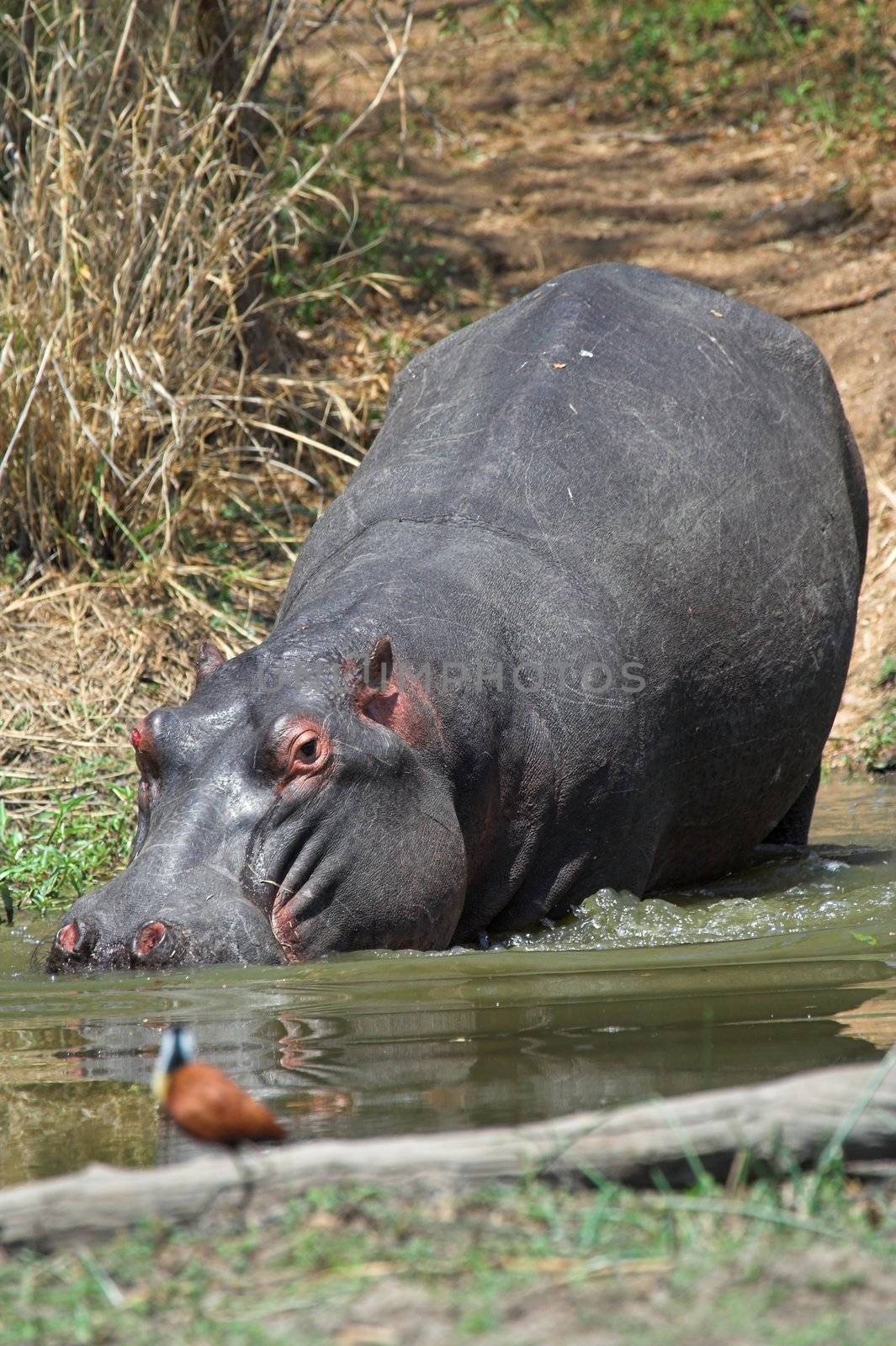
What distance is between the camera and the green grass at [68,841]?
5387 millimetres

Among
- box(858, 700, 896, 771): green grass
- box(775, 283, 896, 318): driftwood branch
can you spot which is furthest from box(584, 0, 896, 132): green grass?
box(858, 700, 896, 771): green grass

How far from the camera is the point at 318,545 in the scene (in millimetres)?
5309

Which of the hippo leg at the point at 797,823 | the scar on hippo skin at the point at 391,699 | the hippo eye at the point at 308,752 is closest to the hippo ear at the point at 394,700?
the scar on hippo skin at the point at 391,699

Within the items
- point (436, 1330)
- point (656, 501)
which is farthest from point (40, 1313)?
point (656, 501)

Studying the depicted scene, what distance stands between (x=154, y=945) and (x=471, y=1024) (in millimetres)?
700

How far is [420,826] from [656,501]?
128 centimetres

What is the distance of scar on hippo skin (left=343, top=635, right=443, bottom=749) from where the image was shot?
4.28m

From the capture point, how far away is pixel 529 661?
183 inches

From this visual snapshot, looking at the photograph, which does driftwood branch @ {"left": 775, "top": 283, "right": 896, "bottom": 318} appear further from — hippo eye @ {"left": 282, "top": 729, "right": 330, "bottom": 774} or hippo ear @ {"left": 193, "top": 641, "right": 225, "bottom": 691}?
hippo eye @ {"left": 282, "top": 729, "right": 330, "bottom": 774}

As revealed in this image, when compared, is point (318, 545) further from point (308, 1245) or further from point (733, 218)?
point (733, 218)

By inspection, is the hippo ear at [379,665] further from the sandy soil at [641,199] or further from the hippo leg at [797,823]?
the sandy soil at [641,199]

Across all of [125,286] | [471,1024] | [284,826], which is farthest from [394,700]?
[125,286]

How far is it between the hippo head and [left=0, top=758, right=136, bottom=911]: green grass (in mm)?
1167

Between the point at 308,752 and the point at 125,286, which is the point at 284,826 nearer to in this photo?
the point at 308,752
